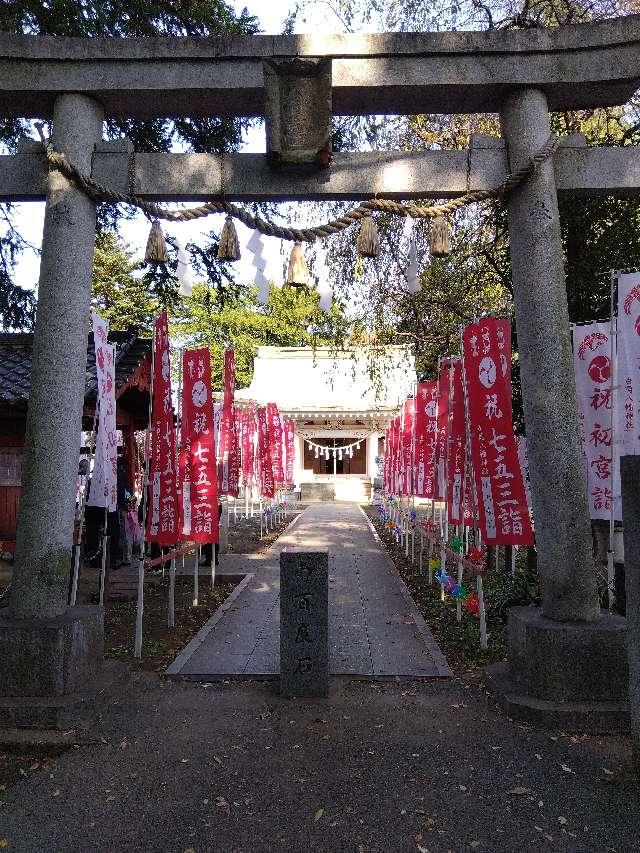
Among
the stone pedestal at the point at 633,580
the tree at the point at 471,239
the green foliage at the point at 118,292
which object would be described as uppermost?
the green foliage at the point at 118,292

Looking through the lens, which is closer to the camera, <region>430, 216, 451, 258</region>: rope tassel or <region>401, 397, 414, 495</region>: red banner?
<region>430, 216, 451, 258</region>: rope tassel

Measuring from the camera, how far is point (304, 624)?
197 inches

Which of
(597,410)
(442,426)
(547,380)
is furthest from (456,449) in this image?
(547,380)

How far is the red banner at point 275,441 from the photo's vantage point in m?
19.4

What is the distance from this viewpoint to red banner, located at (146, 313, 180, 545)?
21.9 ft

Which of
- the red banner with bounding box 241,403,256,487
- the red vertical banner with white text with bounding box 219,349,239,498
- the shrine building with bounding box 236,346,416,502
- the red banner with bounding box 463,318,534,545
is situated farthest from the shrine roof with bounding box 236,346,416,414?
the red banner with bounding box 463,318,534,545

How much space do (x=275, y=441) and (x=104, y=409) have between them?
13.7m

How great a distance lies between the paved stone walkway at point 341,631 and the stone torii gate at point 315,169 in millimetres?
1262

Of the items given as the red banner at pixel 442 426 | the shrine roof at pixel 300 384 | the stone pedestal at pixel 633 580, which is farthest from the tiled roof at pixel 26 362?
the shrine roof at pixel 300 384

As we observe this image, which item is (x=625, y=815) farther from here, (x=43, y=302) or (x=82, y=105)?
(x=82, y=105)

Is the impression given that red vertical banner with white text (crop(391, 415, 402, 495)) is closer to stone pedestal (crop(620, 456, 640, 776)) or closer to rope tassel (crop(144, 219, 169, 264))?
rope tassel (crop(144, 219, 169, 264))

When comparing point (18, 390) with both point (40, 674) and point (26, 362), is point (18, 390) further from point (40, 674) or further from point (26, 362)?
point (40, 674)

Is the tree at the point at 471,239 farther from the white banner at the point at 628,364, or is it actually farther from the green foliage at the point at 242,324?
the green foliage at the point at 242,324

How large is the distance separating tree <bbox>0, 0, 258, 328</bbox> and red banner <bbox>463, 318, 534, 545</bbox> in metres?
4.27
